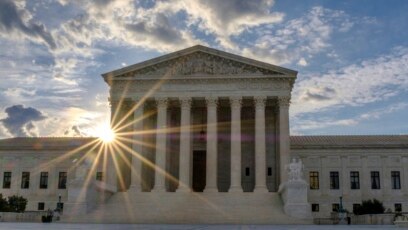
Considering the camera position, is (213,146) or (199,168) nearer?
(213,146)

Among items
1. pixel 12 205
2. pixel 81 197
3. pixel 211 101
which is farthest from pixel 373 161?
pixel 12 205

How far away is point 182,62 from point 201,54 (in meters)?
2.22

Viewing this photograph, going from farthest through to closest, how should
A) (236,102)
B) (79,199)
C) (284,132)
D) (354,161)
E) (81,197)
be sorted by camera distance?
(354,161) → (236,102) → (284,132) → (81,197) → (79,199)

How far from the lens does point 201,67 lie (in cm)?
5503

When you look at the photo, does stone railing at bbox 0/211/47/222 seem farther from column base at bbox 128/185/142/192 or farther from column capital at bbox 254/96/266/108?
column capital at bbox 254/96/266/108

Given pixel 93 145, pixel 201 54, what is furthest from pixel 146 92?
pixel 93 145

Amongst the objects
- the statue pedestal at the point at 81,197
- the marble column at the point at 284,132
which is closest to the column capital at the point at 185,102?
the marble column at the point at 284,132

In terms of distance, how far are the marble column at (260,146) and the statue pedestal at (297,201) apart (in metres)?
6.91

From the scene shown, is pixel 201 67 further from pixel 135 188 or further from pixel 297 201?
pixel 297 201

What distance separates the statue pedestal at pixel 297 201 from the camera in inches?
1738

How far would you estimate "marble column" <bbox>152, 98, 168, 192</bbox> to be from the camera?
176 ft

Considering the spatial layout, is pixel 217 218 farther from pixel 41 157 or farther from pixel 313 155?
pixel 41 157

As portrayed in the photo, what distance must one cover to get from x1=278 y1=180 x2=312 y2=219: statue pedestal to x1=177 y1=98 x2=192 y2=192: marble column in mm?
11757

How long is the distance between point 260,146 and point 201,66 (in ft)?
34.3
